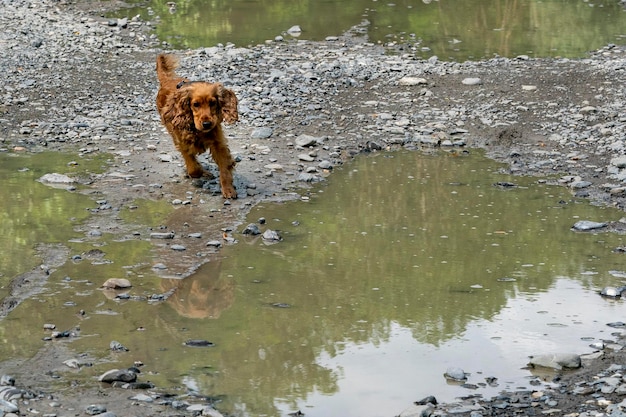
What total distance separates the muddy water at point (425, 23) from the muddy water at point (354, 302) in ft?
19.3

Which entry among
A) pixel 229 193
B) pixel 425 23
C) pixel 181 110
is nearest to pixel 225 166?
pixel 229 193

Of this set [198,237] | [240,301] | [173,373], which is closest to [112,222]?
[198,237]

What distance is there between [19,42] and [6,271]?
8383 millimetres

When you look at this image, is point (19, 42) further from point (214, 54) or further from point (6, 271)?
point (6, 271)

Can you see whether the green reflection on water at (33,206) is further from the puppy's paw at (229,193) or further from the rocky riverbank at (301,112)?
the puppy's paw at (229,193)

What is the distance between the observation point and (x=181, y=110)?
30.5 feet

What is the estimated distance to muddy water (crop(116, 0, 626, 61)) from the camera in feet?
49.7

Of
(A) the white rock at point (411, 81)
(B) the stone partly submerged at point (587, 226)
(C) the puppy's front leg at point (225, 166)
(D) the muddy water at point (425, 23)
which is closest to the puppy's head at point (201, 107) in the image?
(C) the puppy's front leg at point (225, 166)

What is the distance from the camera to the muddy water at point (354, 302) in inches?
230

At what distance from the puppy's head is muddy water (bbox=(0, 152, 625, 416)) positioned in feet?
2.81

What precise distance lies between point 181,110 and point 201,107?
0.71 feet

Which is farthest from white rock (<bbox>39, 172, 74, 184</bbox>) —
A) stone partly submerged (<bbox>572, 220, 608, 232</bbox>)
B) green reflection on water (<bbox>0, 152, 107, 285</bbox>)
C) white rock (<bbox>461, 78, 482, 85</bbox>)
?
white rock (<bbox>461, 78, 482, 85</bbox>)

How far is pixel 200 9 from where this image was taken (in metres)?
18.1

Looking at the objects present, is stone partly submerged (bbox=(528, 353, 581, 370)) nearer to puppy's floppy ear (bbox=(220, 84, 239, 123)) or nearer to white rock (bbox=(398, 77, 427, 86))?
puppy's floppy ear (bbox=(220, 84, 239, 123))
